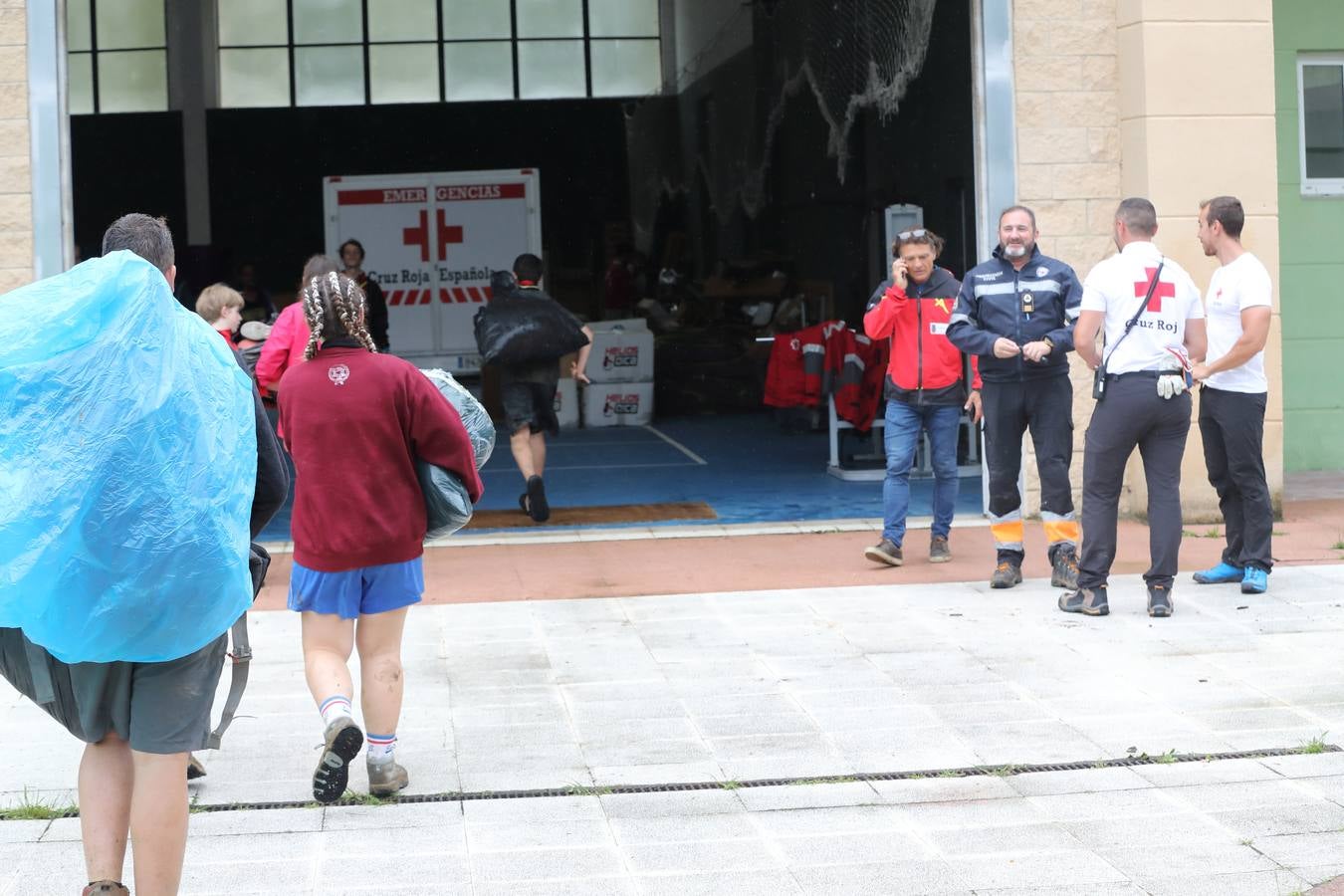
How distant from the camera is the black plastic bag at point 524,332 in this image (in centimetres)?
1052

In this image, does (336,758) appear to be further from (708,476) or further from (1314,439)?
(1314,439)

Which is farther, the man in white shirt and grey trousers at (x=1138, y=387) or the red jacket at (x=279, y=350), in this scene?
the red jacket at (x=279, y=350)

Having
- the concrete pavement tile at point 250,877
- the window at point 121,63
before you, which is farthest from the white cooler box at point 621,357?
the concrete pavement tile at point 250,877

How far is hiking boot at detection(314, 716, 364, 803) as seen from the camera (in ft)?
14.6

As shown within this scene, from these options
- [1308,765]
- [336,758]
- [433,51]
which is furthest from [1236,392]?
[433,51]

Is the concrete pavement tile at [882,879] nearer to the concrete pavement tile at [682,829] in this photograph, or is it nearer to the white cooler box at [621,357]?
the concrete pavement tile at [682,829]

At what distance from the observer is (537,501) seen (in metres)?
10.3

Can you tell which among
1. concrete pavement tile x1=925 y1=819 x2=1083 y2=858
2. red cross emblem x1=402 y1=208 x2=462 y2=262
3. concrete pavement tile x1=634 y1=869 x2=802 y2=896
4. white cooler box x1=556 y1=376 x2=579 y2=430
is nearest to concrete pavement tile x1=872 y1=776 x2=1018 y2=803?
concrete pavement tile x1=925 y1=819 x2=1083 y2=858

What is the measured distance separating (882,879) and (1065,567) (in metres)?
3.82

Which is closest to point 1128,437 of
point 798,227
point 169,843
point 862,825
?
point 862,825

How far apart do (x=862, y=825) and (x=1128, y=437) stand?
3.09 m

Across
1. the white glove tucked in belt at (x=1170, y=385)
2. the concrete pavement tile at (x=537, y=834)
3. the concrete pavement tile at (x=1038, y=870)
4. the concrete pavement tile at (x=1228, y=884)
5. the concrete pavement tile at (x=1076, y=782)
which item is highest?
the white glove tucked in belt at (x=1170, y=385)

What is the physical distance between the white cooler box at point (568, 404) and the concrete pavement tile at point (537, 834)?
12504 millimetres

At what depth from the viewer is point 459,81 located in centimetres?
2512
